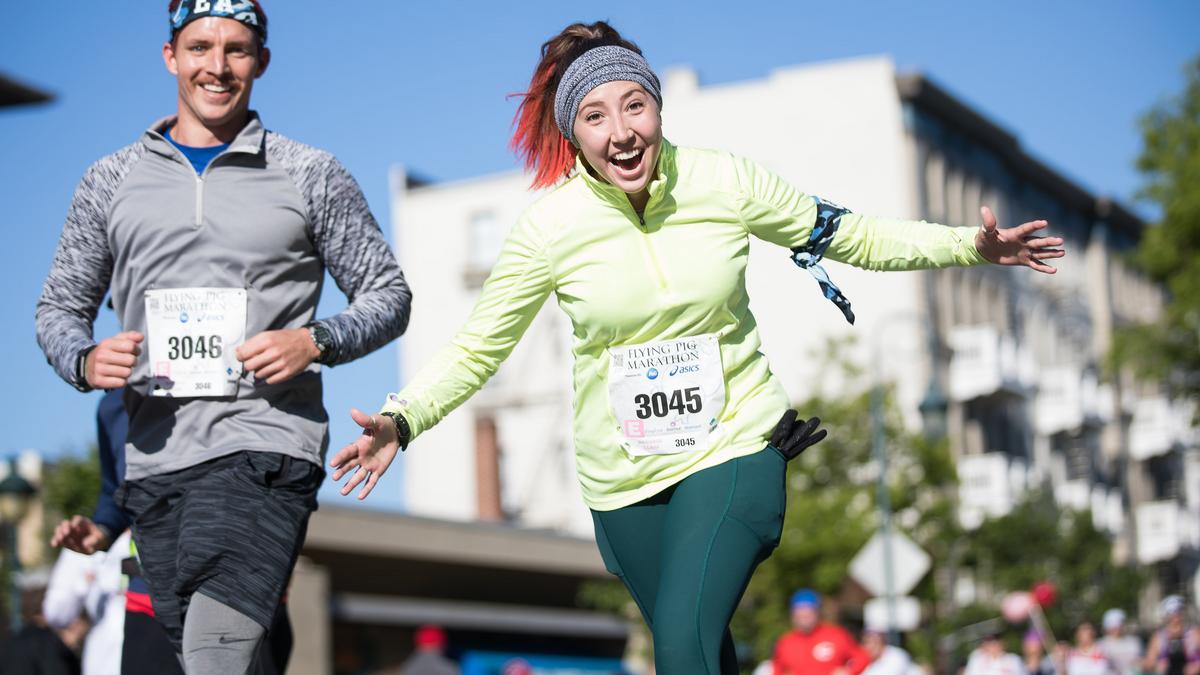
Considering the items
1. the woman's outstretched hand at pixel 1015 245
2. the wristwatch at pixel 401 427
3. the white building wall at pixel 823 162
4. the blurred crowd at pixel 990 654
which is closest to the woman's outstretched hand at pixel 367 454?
the wristwatch at pixel 401 427

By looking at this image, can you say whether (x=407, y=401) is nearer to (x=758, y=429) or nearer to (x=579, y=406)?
(x=579, y=406)

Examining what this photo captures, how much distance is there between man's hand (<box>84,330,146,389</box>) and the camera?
4.75 m

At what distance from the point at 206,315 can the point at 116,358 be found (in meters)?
0.31

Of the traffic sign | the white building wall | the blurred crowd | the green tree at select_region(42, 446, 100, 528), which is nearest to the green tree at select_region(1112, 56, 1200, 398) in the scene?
the traffic sign

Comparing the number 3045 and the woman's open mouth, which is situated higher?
the woman's open mouth

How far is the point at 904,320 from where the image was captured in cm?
5088

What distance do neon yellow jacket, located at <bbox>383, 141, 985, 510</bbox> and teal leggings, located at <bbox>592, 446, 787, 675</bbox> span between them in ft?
0.20

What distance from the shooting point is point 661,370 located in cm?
494

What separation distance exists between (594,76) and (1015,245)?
1.22m

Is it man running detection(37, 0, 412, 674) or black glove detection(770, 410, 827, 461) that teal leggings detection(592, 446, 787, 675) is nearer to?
black glove detection(770, 410, 827, 461)

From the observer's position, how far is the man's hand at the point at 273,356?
473cm

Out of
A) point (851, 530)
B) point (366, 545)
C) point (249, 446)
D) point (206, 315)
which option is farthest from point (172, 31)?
point (366, 545)

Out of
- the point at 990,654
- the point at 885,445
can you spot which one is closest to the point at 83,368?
the point at 990,654

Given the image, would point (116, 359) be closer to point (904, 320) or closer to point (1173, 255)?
point (1173, 255)
